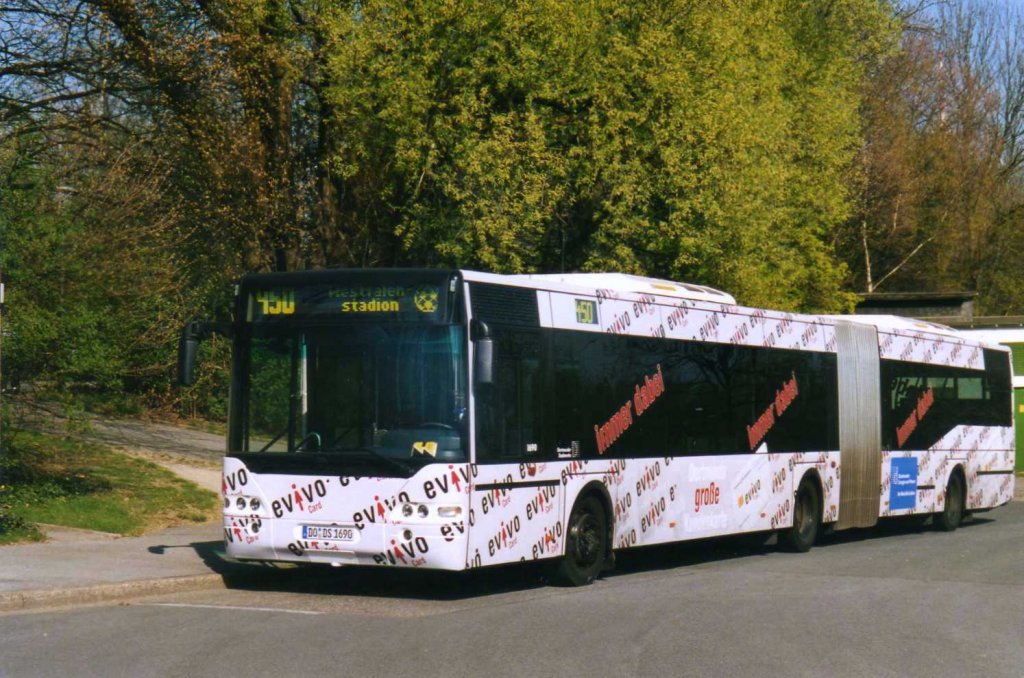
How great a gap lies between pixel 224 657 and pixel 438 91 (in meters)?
18.5

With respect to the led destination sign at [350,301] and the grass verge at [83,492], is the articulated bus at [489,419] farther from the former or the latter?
the grass verge at [83,492]

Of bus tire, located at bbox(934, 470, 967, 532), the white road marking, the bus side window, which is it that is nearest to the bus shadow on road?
the white road marking

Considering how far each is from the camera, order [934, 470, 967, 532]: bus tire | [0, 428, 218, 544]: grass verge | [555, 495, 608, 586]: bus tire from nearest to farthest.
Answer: [555, 495, 608, 586]: bus tire, [0, 428, 218, 544]: grass verge, [934, 470, 967, 532]: bus tire

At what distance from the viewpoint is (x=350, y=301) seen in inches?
542

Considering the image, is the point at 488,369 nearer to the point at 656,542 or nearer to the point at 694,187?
the point at 656,542

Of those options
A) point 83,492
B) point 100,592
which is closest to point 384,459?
point 100,592

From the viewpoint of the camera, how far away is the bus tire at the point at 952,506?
25.1 meters

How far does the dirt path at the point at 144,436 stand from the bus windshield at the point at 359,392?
4889mm

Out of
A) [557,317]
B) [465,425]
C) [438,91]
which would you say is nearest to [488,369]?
[465,425]

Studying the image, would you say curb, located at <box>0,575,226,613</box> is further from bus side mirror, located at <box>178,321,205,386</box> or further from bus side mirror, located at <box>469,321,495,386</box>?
bus side mirror, located at <box>469,321,495,386</box>

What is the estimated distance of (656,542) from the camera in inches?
653

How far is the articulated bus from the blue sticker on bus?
4.09 m

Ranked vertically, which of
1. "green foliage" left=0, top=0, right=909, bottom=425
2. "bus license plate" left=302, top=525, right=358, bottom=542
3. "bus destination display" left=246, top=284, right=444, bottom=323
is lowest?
"bus license plate" left=302, top=525, right=358, bottom=542

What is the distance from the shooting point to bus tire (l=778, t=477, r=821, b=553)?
20078 millimetres
